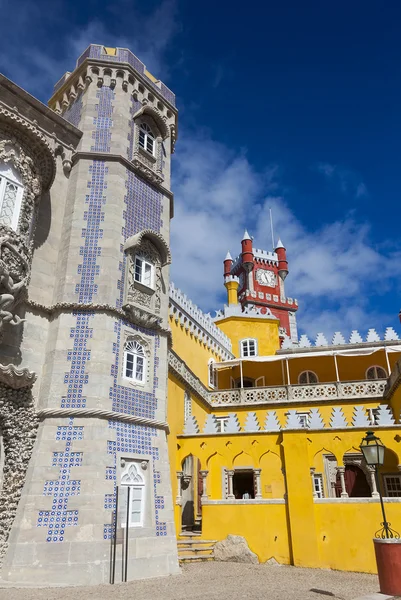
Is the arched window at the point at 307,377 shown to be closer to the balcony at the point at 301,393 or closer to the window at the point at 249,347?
the window at the point at 249,347

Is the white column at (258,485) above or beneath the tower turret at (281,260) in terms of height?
beneath

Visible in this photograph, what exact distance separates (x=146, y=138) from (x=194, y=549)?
12.6 metres

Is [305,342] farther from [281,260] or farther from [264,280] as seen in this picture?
[281,260]

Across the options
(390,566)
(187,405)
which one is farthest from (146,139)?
(390,566)

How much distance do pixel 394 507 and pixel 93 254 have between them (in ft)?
34.7

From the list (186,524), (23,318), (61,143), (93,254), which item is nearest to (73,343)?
(23,318)

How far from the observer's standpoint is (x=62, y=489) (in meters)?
9.82

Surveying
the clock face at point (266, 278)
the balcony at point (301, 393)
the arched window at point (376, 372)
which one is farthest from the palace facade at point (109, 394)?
the clock face at point (266, 278)

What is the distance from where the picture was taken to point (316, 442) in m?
14.4

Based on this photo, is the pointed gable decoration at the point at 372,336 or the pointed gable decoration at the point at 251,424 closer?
the pointed gable decoration at the point at 251,424

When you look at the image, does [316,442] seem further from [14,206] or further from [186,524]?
[14,206]

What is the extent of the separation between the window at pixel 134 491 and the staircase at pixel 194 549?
2652mm

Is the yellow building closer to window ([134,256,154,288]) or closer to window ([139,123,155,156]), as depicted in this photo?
window ([134,256,154,288])

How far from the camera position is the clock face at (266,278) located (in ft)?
172
